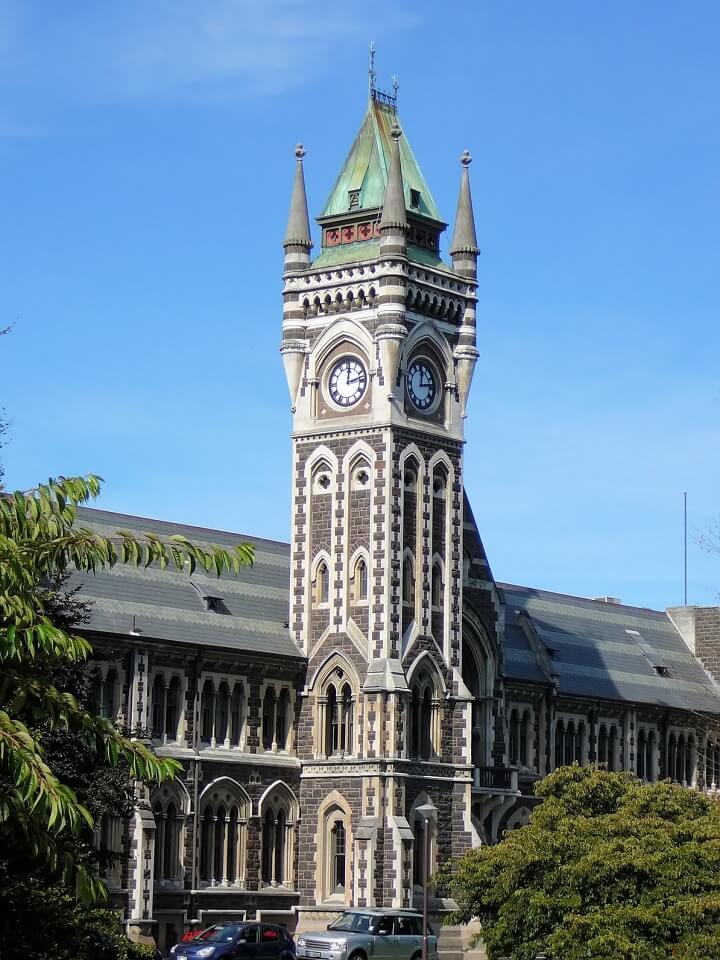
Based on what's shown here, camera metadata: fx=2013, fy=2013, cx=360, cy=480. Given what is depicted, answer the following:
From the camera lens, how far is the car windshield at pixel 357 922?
A: 60.2m

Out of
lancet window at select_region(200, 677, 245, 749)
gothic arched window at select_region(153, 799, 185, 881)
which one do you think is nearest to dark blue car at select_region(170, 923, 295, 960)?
gothic arched window at select_region(153, 799, 185, 881)

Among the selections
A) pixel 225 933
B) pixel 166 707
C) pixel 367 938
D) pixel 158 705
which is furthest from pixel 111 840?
pixel 367 938

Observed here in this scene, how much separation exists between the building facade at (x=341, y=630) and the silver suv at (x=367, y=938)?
7.65 meters

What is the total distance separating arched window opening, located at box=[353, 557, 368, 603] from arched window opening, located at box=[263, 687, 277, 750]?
187 inches

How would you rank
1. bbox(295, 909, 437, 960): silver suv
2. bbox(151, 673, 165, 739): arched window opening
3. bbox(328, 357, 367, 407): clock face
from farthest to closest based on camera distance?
bbox(328, 357, 367, 407): clock face → bbox(151, 673, 165, 739): arched window opening → bbox(295, 909, 437, 960): silver suv

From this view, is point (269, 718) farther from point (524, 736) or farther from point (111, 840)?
point (524, 736)

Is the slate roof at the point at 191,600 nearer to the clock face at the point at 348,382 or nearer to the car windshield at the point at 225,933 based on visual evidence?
the clock face at the point at 348,382

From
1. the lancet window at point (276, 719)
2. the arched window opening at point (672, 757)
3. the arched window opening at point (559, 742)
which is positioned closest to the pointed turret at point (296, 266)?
the lancet window at point (276, 719)

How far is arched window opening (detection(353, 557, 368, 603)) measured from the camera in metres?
74.2

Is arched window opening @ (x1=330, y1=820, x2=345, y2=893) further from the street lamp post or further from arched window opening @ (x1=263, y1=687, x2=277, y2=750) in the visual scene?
arched window opening @ (x1=263, y1=687, x2=277, y2=750)

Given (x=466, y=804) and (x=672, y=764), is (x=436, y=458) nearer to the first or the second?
(x=466, y=804)

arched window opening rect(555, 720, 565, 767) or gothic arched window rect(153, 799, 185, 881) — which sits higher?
arched window opening rect(555, 720, 565, 767)

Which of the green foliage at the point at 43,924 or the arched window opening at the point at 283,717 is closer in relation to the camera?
the green foliage at the point at 43,924

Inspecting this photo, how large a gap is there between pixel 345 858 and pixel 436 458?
15.3m
